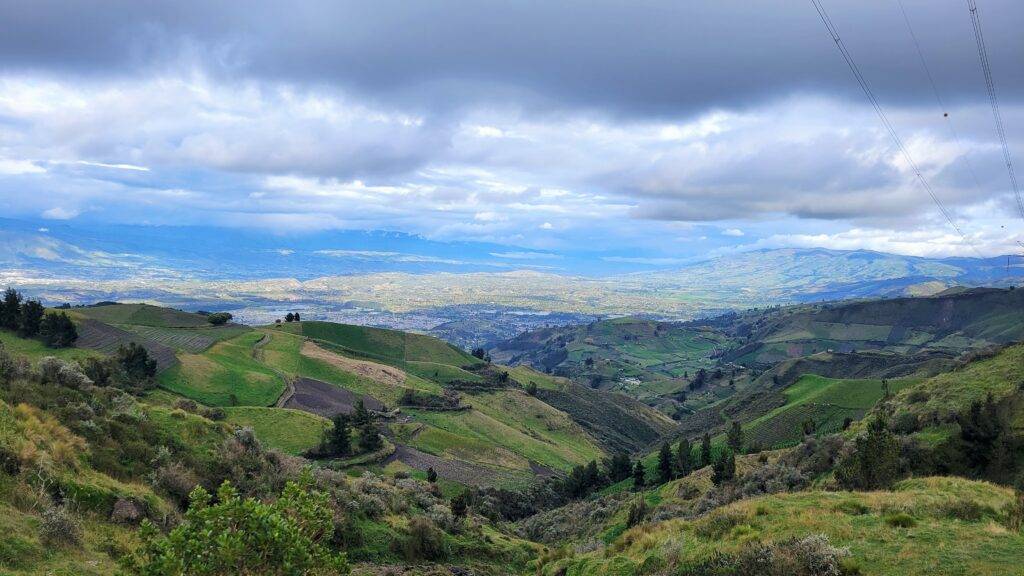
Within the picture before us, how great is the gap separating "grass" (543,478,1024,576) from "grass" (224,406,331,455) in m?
48.5

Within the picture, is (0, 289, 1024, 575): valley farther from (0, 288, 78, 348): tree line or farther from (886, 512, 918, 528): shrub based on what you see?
(0, 288, 78, 348): tree line

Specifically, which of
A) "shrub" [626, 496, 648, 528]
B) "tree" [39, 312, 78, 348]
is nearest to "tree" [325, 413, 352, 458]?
"shrub" [626, 496, 648, 528]

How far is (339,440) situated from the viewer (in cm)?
7156

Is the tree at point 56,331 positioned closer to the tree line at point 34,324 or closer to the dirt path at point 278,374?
the tree line at point 34,324

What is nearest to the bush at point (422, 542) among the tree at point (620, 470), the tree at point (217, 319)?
the tree at point (620, 470)

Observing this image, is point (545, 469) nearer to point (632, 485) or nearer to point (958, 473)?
point (632, 485)

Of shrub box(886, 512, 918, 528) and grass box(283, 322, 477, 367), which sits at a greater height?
shrub box(886, 512, 918, 528)

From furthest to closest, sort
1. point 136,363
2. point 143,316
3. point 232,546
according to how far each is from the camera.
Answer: point 143,316 < point 136,363 < point 232,546

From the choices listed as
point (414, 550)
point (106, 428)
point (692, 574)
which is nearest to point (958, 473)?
point (692, 574)

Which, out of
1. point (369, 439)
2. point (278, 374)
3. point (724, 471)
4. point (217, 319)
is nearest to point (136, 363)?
point (278, 374)

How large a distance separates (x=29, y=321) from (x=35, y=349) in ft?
24.2

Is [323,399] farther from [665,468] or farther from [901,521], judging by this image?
[901,521]

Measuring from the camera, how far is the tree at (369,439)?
75750 mm

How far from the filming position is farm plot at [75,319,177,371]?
303 ft
